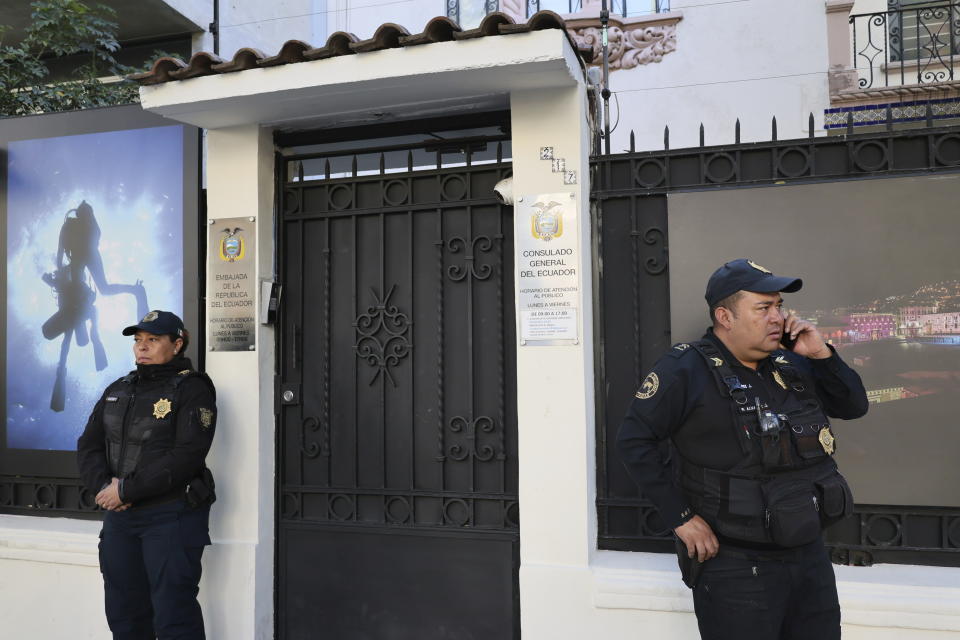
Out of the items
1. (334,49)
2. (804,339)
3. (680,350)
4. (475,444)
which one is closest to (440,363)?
(475,444)

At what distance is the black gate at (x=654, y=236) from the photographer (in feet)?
10.7

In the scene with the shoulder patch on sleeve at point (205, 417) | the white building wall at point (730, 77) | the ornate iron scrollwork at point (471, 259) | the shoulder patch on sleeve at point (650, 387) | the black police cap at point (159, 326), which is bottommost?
the shoulder patch on sleeve at point (205, 417)

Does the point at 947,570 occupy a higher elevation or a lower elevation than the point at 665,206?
lower

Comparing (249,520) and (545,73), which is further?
(249,520)

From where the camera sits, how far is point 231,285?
3.95 metres

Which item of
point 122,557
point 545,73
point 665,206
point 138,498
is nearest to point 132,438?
point 138,498

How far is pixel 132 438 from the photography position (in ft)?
11.3

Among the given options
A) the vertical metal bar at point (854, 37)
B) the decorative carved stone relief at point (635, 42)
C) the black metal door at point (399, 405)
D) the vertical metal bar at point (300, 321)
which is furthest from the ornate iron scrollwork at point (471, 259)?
the vertical metal bar at point (854, 37)

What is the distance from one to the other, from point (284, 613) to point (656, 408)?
267 cm

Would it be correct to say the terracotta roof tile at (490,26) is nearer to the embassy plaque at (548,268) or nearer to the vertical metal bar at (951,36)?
the embassy plaque at (548,268)

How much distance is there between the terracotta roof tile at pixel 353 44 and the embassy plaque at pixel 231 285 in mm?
824

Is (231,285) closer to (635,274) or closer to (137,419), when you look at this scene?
(137,419)

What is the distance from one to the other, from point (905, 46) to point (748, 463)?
875 centimetres

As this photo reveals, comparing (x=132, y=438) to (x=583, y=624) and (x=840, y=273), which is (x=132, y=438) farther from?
(x=840, y=273)
